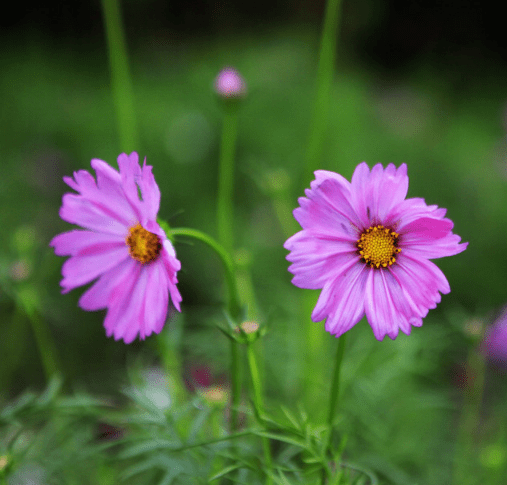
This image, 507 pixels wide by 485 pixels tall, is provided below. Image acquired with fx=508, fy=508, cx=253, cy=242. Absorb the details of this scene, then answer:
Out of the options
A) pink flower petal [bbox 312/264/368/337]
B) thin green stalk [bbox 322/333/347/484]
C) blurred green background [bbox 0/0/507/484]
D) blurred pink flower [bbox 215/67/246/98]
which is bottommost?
blurred green background [bbox 0/0/507/484]

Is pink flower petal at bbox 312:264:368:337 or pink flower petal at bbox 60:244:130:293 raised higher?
pink flower petal at bbox 312:264:368:337

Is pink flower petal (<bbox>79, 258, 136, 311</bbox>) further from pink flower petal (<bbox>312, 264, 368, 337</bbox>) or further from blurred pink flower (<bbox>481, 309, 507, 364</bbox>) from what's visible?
blurred pink flower (<bbox>481, 309, 507, 364</bbox>)

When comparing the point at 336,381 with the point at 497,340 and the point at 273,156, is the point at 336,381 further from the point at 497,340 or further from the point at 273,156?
the point at 273,156

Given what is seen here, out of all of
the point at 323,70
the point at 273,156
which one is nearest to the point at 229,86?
the point at 323,70

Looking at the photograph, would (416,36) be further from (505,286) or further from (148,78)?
(505,286)

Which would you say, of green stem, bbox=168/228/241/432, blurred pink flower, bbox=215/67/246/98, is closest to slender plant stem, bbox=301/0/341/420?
blurred pink flower, bbox=215/67/246/98

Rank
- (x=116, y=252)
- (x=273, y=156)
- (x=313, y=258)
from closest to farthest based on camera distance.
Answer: (x=313, y=258)
(x=116, y=252)
(x=273, y=156)

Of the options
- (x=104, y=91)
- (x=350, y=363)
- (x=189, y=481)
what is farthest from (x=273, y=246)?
(x=104, y=91)
